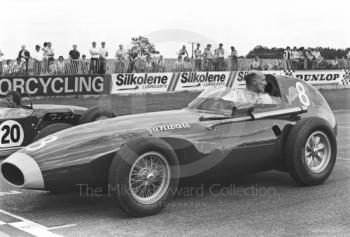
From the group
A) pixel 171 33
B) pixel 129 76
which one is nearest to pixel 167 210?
pixel 171 33

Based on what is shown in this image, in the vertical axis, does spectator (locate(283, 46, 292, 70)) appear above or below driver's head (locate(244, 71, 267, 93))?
above

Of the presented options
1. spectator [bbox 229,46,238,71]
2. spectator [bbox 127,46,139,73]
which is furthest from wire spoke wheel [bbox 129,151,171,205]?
spectator [bbox 229,46,238,71]

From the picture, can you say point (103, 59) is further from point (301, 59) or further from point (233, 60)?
point (301, 59)

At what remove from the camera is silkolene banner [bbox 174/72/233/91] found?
76.6ft

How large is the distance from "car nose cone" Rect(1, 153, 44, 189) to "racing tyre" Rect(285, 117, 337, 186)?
9.16 feet

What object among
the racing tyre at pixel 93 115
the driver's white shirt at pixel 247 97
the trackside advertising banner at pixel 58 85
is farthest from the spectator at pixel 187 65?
the driver's white shirt at pixel 247 97

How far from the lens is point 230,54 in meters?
27.0

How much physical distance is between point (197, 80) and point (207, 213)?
61.6 ft

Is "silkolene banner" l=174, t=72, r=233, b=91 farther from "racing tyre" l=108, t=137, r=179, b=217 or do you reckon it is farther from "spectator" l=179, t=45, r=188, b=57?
"racing tyre" l=108, t=137, r=179, b=217

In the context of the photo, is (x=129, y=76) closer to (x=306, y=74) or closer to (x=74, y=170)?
(x=306, y=74)

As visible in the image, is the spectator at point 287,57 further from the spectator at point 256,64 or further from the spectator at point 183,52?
the spectator at point 183,52

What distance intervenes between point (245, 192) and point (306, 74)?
2228 centimetres

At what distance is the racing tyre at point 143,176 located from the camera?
4867 millimetres

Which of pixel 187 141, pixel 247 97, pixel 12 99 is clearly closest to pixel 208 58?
pixel 12 99
